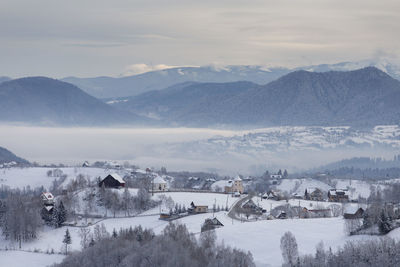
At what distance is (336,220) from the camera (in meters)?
87.5

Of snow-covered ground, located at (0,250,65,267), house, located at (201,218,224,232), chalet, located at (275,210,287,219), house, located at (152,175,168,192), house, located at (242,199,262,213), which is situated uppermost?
house, located at (152,175,168,192)

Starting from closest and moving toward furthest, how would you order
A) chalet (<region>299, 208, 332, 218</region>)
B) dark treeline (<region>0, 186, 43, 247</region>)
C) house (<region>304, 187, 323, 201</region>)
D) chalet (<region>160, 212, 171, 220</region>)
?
dark treeline (<region>0, 186, 43, 247</region>)
chalet (<region>160, 212, 171, 220</region>)
chalet (<region>299, 208, 332, 218</region>)
house (<region>304, 187, 323, 201</region>)

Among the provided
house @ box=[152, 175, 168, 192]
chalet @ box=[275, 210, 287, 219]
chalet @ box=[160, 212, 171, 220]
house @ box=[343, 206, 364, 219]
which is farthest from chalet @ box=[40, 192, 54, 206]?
house @ box=[343, 206, 364, 219]

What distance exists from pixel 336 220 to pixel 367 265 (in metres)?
23.6

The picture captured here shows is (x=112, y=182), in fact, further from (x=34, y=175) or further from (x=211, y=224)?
(x=34, y=175)

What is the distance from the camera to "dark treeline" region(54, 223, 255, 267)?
2685 inches

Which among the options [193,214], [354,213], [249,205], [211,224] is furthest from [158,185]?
[354,213]

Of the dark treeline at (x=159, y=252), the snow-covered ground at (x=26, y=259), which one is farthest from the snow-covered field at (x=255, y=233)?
the dark treeline at (x=159, y=252)

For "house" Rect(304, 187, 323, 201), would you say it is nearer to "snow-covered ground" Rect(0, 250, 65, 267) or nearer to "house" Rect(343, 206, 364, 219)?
"house" Rect(343, 206, 364, 219)

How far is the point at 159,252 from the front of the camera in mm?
70688

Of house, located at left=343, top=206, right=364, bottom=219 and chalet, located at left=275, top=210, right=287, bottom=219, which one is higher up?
house, located at left=343, top=206, right=364, bottom=219

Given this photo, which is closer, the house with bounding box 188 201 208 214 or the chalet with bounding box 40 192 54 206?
the house with bounding box 188 201 208 214

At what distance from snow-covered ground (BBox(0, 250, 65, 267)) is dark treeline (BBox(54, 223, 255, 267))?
4.19 meters

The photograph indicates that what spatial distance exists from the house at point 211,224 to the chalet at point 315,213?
584 inches
